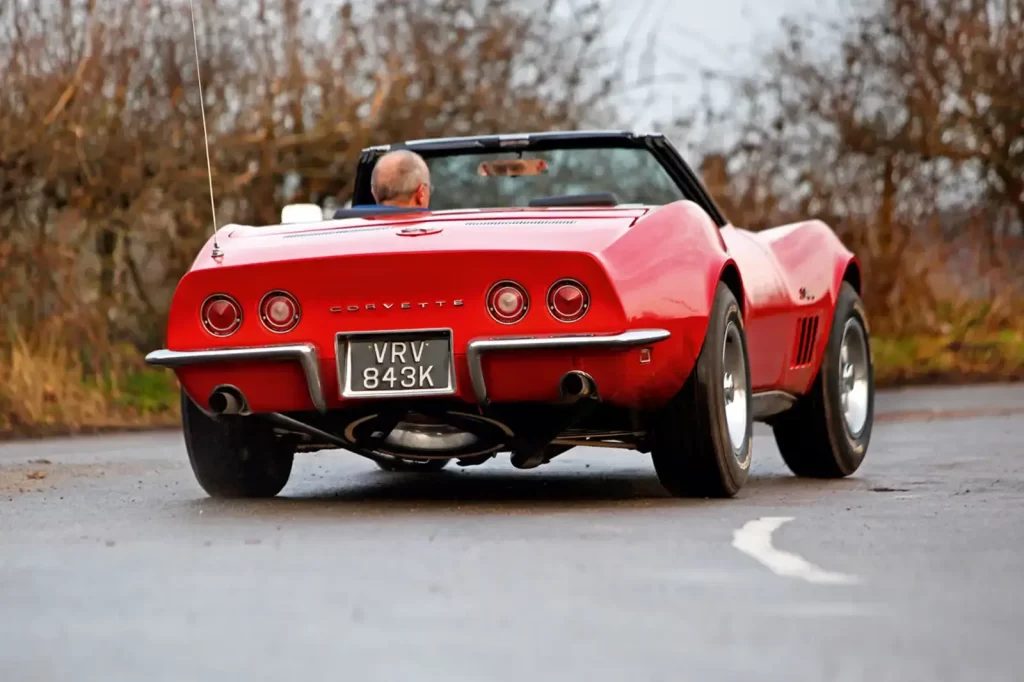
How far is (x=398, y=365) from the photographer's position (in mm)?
7418

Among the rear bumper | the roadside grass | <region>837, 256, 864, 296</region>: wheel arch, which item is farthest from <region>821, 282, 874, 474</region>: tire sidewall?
the roadside grass

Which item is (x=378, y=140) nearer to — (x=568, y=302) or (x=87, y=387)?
(x=87, y=387)

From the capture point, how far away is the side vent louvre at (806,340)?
9219mm

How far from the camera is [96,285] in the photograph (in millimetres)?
16922

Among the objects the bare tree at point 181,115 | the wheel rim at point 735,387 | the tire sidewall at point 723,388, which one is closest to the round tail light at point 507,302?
the tire sidewall at point 723,388

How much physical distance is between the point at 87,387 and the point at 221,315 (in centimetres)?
814

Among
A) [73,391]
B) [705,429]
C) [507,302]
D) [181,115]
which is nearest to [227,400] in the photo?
[507,302]

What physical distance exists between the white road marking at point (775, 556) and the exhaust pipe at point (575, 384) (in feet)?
2.39

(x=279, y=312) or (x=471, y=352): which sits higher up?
(x=279, y=312)

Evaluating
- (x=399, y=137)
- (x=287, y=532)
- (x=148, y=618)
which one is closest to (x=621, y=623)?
(x=148, y=618)

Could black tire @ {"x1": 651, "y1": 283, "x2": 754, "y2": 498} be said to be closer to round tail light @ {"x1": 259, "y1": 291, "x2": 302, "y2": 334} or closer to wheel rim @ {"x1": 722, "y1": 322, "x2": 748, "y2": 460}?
wheel rim @ {"x1": 722, "y1": 322, "x2": 748, "y2": 460}

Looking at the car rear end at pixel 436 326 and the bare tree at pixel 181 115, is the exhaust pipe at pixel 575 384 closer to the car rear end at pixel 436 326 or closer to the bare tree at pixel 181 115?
the car rear end at pixel 436 326

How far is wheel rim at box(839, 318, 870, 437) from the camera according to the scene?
991 cm

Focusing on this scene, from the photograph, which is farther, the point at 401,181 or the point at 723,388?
the point at 401,181
